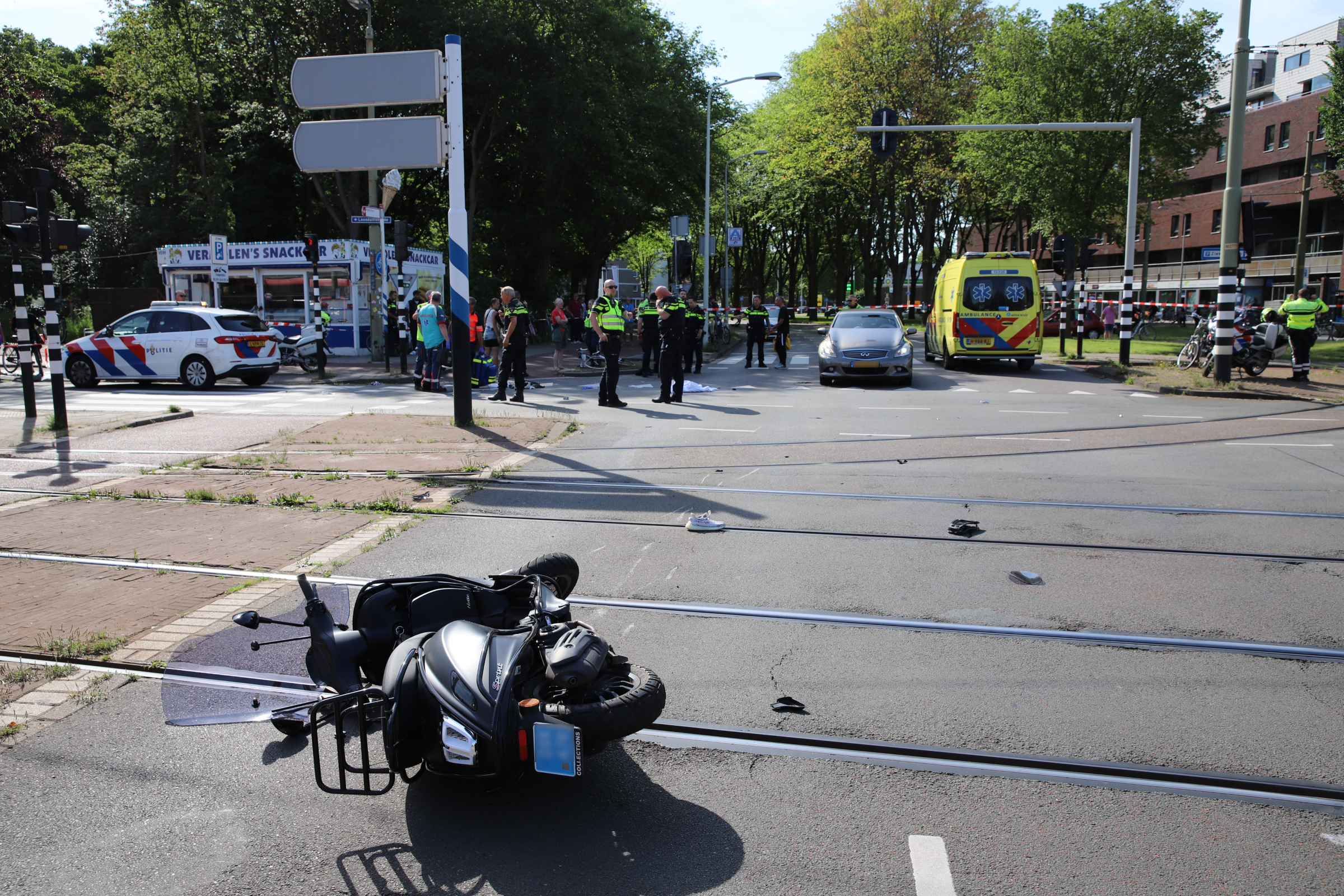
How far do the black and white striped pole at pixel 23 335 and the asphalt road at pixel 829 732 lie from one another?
801 cm

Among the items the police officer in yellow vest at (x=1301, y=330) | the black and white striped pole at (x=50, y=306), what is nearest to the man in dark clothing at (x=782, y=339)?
the police officer in yellow vest at (x=1301, y=330)

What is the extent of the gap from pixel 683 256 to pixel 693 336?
4.46 m

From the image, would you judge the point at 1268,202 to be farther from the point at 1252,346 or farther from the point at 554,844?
the point at 554,844

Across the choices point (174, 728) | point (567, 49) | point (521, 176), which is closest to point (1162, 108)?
point (567, 49)

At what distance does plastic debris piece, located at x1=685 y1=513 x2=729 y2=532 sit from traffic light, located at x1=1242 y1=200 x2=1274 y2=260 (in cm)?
1501

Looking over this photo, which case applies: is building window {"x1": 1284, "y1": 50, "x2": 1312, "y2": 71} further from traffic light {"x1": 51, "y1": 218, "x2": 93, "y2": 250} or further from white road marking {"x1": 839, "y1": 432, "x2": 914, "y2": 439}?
traffic light {"x1": 51, "y1": 218, "x2": 93, "y2": 250}

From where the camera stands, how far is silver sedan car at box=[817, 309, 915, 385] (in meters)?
18.6

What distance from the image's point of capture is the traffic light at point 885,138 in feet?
68.2

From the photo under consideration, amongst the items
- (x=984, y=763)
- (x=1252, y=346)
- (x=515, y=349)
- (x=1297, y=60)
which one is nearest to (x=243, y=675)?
(x=984, y=763)

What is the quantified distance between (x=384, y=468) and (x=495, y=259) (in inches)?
1228

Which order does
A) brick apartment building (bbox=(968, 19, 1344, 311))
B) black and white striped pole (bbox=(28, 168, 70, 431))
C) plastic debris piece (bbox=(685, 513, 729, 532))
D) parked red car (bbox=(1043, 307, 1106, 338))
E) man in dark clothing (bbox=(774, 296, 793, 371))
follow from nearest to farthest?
1. plastic debris piece (bbox=(685, 513, 729, 532))
2. black and white striped pole (bbox=(28, 168, 70, 431))
3. man in dark clothing (bbox=(774, 296, 793, 371))
4. parked red car (bbox=(1043, 307, 1106, 338))
5. brick apartment building (bbox=(968, 19, 1344, 311))

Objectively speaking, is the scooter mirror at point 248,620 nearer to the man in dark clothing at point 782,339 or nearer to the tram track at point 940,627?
the tram track at point 940,627

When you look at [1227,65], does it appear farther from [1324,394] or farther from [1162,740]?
[1162,740]

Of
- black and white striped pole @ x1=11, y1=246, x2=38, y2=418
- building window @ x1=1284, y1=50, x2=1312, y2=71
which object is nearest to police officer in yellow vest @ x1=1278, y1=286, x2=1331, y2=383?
black and white striped pole @ x1=11, y1=246, x2=38, y2=418
